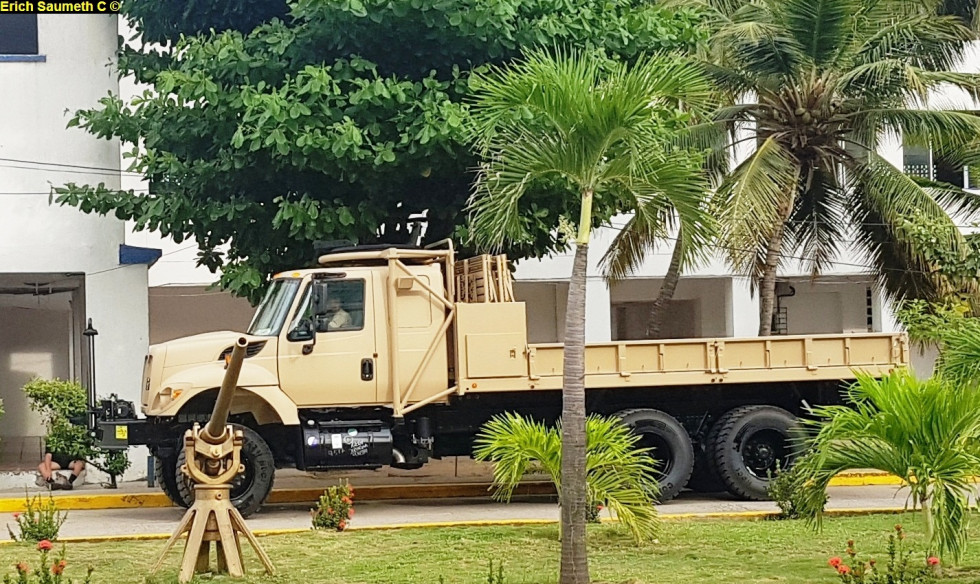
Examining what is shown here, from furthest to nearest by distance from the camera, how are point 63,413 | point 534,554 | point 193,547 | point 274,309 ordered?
point 63,413 < point 274,309 < point 534,554 < point 193,547

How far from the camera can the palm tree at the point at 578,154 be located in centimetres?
862

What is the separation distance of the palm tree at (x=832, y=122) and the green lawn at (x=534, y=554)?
6.59 metres

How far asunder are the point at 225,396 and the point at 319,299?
16.4 feet

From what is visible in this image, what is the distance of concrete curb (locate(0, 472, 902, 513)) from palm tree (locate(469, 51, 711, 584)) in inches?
295

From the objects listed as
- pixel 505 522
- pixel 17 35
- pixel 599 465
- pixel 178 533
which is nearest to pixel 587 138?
pixel 599 465

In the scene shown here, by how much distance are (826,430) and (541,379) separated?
6186mm

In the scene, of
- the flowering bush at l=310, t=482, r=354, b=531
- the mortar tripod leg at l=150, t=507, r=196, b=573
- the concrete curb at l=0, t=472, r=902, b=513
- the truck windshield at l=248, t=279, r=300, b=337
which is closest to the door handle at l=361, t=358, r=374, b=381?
the truck windshield at l=248, t=279, r=300, b=337

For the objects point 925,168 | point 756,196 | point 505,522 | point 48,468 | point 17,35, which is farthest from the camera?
point 925,168

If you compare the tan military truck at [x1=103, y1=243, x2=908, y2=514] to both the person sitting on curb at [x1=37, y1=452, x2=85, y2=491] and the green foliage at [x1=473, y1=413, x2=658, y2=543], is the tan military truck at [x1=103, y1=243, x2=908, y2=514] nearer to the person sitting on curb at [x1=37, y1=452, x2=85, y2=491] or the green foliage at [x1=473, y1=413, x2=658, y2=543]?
the green foliage at [x1=473, y1=413, x2=658, y2=543]

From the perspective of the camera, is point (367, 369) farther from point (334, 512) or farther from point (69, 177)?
point (69, 177)

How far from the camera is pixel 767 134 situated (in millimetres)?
19906

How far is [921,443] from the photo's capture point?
8250mm

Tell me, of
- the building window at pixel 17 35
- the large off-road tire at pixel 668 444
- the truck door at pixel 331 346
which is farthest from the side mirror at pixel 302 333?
the building window at pixel 17 35

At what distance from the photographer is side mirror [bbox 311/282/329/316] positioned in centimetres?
1449
